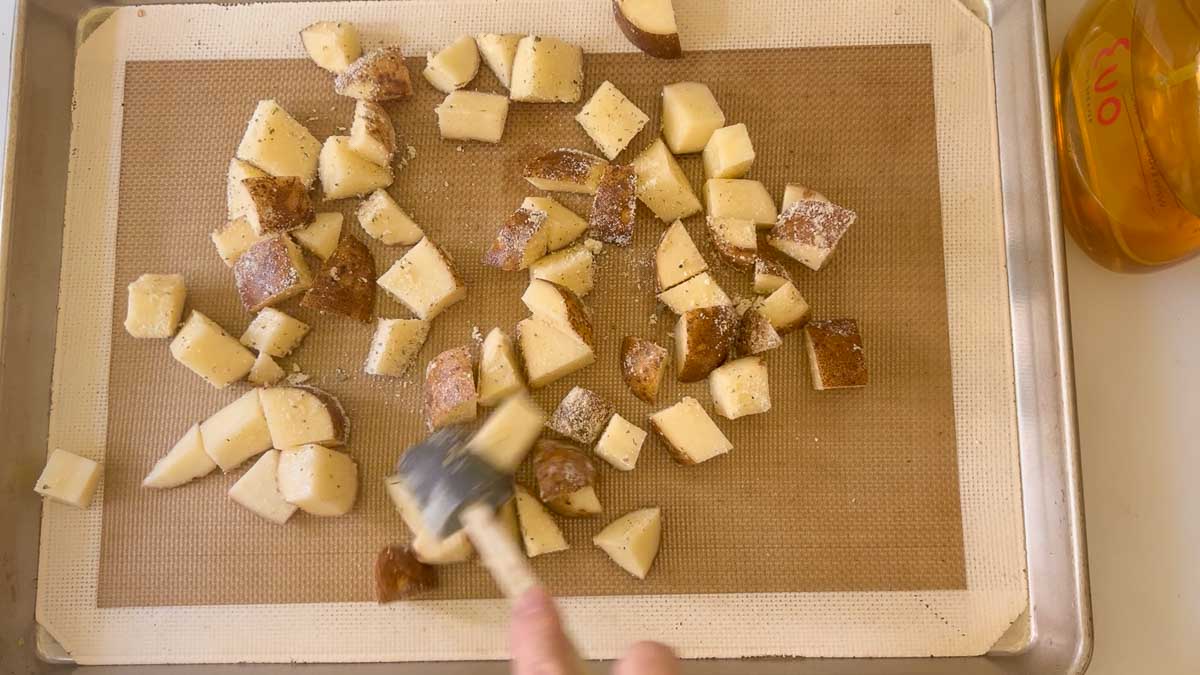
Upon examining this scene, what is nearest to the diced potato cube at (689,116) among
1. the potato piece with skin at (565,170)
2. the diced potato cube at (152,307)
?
the potato piece with skin at (565,170)

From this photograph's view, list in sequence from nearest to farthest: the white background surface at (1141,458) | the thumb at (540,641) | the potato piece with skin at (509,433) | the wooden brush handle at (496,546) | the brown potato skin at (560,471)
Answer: the thumb at (540,641) < the wooden brush handle at (496,546) < the potato piece with skin at (509,433) < the brown potato skin at (560,471) < the white background surface at (1141,458)

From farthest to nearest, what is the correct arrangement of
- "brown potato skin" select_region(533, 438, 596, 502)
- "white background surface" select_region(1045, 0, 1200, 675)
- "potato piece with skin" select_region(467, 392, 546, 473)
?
"white background surface" select_region(1045, 0, 1200, 675) → "brown potato skin" select_region(533, 438, 596, 502) → "potato piece with skin" select_region(467, 392, 546, 473)

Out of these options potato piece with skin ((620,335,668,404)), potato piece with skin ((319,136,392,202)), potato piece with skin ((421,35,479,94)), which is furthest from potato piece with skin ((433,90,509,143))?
potato piece with skin ((620,335,668,404))

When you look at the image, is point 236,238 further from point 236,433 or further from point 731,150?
point 731,150

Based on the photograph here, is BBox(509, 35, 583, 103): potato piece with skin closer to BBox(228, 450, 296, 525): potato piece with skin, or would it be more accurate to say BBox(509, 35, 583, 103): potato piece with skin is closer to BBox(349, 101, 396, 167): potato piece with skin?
BBox(349, 101, 396, 167): potato piece with skin

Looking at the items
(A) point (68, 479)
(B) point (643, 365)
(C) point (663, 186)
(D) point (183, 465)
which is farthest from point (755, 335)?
(A) point (68, 479)

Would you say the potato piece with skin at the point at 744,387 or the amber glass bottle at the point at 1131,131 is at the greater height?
the amber glass bottle at the point at 1131,131

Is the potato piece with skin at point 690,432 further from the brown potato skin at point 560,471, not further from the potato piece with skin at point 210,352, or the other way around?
the potato piece with skin at point 210,352
